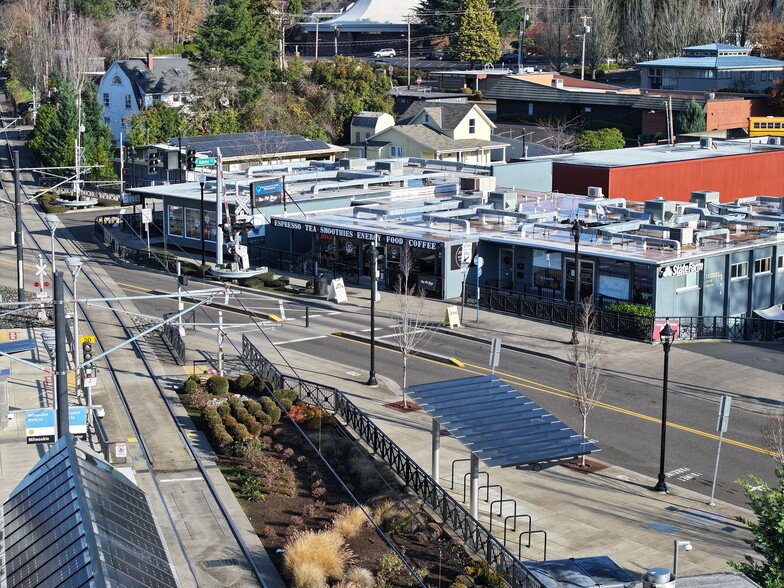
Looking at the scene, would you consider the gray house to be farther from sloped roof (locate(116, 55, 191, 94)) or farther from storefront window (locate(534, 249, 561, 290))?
storefront window (locate(534, 249, 561, 290))

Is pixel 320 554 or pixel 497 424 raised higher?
pixel 497 424

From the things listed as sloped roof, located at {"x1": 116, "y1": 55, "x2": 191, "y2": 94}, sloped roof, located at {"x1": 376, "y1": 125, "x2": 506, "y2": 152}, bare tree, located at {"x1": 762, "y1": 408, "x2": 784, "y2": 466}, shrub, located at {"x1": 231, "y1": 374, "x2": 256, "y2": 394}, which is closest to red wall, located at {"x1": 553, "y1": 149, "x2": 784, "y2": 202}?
sloped roof, located at {"x1": 376, "y1": 125, "x2": 506, "y2": 152}

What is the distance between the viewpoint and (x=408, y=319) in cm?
4050

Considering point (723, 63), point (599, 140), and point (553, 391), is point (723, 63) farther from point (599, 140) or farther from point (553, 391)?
point (553, 391)

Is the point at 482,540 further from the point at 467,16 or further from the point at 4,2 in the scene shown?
the point at 4,2

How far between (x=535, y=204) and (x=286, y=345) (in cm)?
2232

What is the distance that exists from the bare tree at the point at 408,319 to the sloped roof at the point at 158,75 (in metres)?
59.5

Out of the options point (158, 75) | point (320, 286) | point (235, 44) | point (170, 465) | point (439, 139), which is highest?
point (235, 44)

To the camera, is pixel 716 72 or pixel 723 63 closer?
pixel 723 63

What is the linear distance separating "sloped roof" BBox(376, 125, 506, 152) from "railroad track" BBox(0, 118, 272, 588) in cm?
4195

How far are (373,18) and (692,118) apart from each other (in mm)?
94245

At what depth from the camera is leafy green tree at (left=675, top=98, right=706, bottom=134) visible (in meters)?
92.2

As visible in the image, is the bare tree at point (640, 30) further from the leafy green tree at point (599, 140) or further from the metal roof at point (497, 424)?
the metal roof at point (497, 424)

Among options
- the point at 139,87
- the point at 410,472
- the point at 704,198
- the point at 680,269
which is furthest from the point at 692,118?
the point at 410,472
